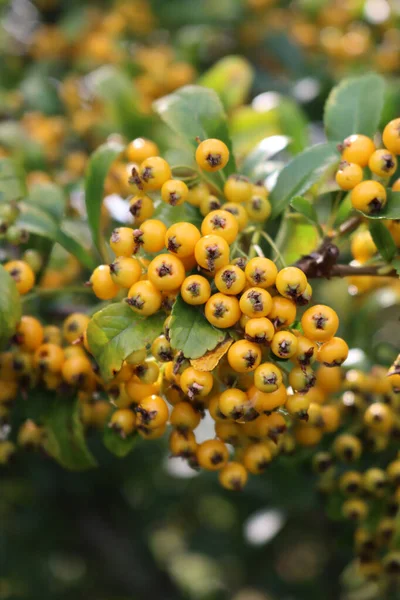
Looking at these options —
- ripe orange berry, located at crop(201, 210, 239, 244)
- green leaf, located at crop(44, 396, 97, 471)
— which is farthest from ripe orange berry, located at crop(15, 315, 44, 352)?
ripe orange berry, located at crop(201, 210, 239, 244)

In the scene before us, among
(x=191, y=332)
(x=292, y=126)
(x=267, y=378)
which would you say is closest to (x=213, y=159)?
(x=191, y=332)

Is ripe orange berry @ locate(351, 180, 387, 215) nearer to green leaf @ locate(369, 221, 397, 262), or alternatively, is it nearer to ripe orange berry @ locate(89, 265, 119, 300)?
green leaf @ locate(369, 221, 397, 262)

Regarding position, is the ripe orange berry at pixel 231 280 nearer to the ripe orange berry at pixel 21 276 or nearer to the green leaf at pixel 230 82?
the ripe orange berry at pixel 21 276

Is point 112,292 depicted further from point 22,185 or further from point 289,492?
point 289,492

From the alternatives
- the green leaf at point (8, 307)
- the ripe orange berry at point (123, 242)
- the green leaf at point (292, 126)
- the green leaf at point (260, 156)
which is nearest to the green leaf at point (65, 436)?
the green leaf at point (8, 307)

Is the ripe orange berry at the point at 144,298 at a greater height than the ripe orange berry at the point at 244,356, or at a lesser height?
greater

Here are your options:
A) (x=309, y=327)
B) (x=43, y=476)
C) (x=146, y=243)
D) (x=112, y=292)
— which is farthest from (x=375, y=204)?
(x=43, y=476)

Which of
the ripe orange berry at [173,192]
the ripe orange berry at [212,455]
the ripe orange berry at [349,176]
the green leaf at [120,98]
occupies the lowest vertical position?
the ripe orange berry at [212,455]
